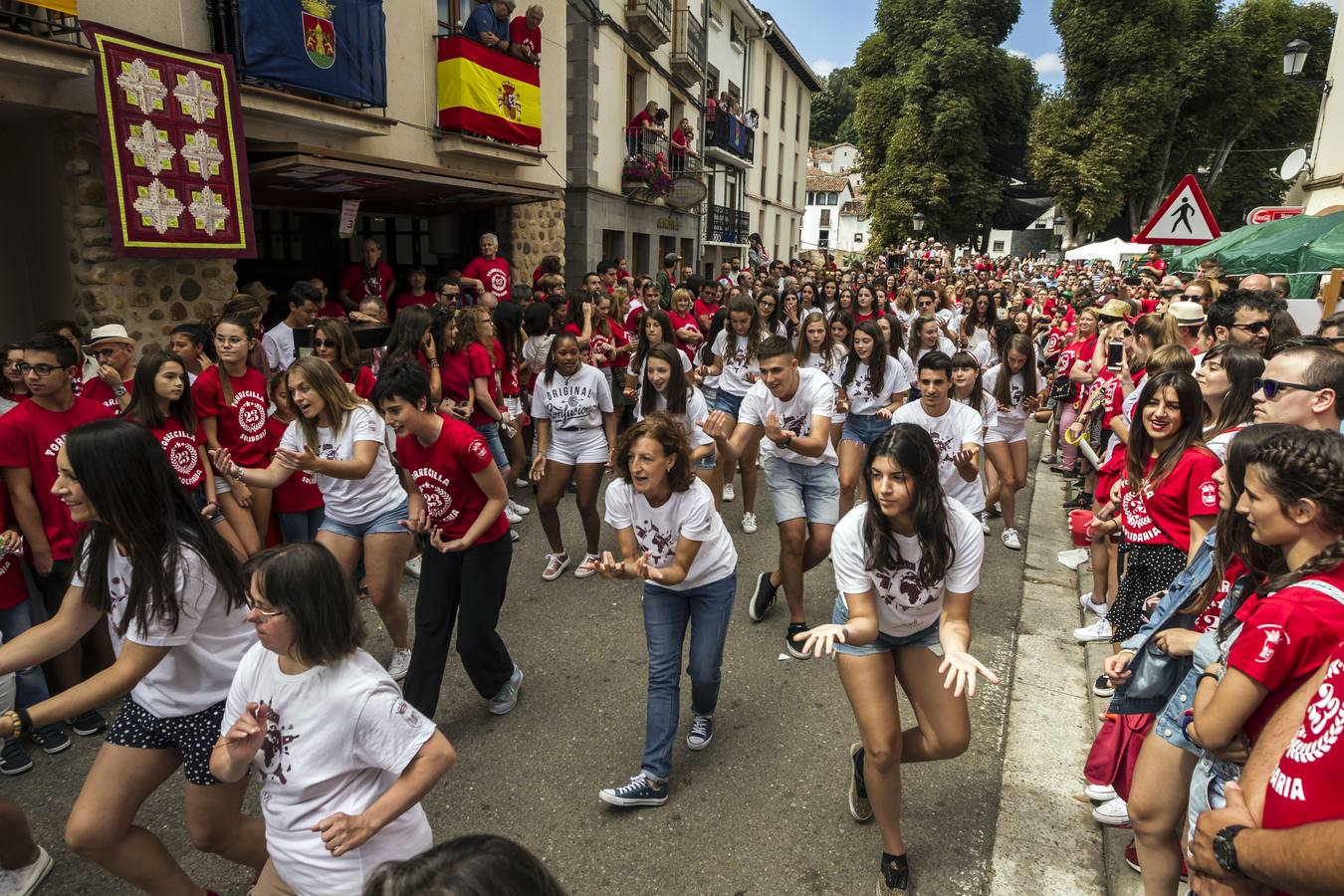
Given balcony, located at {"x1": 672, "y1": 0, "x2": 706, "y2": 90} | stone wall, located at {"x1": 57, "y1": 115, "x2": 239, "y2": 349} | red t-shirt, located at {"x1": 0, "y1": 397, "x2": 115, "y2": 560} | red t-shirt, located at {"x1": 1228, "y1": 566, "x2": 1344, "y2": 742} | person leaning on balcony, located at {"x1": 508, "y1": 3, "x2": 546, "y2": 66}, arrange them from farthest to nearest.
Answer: balcony, located at {"x1": 672, "y1": 0, "x2": 706, "y2": 90}, person leaning on balcony, located at {"x1": 508, "y1": 3, "x2": 546, "y2": 66}, stone wall, located at {"x1": 57, "y1": 115, "x2": 239, "y2": 349}, red t-shirt, located at {"x1": 0, "y1": 397, "x2": 115, "y2": 560}, red t-shirt, located at {"x1": 1228, "y1": 566, "x2": 1344, "y2": 742}

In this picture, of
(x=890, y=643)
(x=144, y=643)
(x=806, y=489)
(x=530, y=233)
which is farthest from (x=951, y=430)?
(x=530, y=233)

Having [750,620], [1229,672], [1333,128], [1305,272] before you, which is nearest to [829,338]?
[750,620]

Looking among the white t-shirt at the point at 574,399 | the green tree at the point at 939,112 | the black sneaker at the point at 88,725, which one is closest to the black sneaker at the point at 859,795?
the white t-shirt at the point at 574,399

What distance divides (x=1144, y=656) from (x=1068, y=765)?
4.74 ft

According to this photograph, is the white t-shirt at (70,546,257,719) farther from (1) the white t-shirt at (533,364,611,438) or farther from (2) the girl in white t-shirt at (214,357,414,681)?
(1) the white t-shirt at (533,364,611,438)

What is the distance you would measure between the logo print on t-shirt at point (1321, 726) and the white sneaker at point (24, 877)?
3.91 m

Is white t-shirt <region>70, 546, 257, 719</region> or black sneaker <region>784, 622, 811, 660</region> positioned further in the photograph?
black sneaker <region>784, 622, 811, 660</region>

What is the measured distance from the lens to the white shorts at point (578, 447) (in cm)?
593


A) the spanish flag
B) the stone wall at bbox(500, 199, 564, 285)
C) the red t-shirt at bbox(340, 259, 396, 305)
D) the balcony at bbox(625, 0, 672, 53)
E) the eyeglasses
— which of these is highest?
the balcony at bbox(625, 0, 672, 53)

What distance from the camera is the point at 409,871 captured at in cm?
119

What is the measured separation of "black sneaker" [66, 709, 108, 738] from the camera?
395 cm

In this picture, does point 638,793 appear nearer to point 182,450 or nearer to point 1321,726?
point 1321,726

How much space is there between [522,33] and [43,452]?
10.4 m

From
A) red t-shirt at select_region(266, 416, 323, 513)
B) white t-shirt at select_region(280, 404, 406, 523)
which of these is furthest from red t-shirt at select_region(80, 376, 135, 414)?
white t-shirt at select_region(280, 404, 406, 523)
